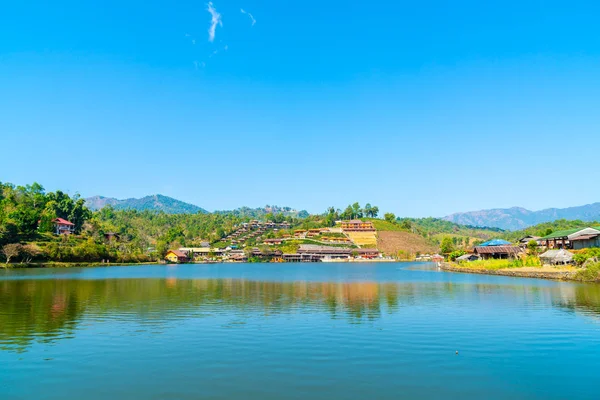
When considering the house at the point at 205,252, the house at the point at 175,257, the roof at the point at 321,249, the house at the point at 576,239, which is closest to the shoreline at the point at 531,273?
the house at the point at 576,239

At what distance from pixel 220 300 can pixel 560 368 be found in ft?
72.4

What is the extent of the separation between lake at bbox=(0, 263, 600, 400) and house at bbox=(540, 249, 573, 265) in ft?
104

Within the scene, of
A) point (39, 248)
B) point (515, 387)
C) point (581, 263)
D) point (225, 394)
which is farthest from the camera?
point (39, 248)

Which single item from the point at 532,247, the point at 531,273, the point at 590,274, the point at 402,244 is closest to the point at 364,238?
→ the point at 402,244

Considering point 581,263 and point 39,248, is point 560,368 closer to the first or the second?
point 581,263

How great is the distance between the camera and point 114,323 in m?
20.4

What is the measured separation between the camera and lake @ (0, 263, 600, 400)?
1116cm

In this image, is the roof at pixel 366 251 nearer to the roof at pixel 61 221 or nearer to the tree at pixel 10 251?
the roof at pixel 61 221

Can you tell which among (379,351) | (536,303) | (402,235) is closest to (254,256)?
(402,235)

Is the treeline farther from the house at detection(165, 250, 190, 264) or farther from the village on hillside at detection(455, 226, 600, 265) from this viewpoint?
the village on hillside at detection(455, 226, 600, 265)

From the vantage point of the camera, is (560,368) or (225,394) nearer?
(225,394)

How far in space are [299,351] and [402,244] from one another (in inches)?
7105

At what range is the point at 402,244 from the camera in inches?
7446

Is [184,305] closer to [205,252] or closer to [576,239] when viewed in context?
[576,239]
